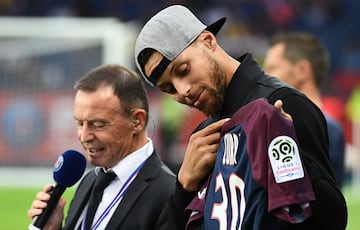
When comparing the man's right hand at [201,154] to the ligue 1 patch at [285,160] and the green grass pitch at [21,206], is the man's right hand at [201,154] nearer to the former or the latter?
the ligue 1 patch at [285,160]

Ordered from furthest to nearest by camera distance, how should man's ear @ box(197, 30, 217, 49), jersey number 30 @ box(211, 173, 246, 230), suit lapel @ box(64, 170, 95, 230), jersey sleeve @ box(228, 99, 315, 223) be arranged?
1. suit lapel @ box(64, 170, 95, 230)
2. man's ear @ box(197, 30, 217, 49)
3. jersey number 30 @ box(211, 173, 246, 230)
4. jersey sleeve @ box(228, 99, 315, 223)

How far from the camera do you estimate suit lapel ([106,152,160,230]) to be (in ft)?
13.0

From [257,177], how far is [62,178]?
3.85ft

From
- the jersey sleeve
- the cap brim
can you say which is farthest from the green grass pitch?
the jersey sleeve

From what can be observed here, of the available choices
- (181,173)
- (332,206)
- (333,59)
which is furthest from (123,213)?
(333,59)

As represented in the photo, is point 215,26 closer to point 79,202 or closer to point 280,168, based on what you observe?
point 280,168

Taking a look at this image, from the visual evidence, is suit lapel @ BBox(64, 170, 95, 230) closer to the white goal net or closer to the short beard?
the short beard

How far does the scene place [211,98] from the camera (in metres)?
3.39

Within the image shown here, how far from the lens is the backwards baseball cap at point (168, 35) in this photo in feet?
11.2

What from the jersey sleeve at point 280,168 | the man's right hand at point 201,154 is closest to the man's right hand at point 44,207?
the man's right hand at point 201,154

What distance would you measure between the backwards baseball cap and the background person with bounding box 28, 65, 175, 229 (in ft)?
1.98

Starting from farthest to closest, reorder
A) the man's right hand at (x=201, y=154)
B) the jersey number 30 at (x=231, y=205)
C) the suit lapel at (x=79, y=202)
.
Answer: the suit lapel at (x=79, y=202)
the man's right hand at (x=201, y=154)
the jersey number 30 at (x=231, y=205)

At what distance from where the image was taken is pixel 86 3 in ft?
69.0

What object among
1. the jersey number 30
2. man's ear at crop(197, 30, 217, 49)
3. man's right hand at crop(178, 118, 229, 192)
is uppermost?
man's ear at crop(197, 30, 217, 49)
